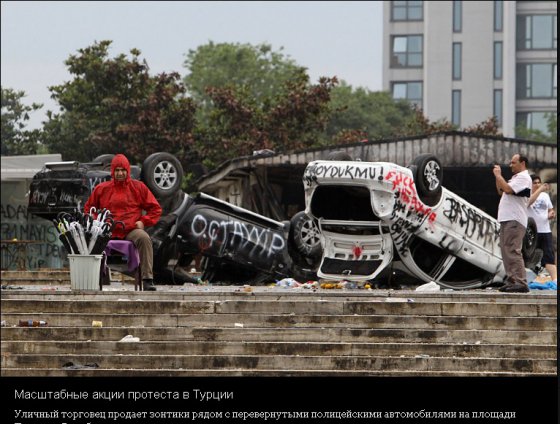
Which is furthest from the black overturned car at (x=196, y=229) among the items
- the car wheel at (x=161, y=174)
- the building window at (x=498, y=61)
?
the building window at (x=498, y=61)

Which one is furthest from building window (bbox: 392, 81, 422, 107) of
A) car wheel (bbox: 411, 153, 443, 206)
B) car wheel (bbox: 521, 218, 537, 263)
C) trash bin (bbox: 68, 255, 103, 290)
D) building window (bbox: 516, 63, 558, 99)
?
trash bin (bbox: 68, 255, 103, 290)

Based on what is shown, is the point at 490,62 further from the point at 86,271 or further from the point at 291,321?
the point at 291,321

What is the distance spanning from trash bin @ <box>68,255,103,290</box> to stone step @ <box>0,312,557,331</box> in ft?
7.38

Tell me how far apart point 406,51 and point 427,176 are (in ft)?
278

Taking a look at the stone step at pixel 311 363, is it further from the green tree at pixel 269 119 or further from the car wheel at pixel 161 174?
the green tree at pixel 269 119

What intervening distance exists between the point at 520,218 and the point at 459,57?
84406mm

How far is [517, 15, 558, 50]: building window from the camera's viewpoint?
99688mm

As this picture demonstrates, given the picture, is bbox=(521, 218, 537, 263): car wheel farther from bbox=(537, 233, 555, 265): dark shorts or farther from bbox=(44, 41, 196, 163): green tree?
bbox=(44, 41, 196, 163): green tree

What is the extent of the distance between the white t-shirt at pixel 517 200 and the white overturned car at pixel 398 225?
2.03 metres

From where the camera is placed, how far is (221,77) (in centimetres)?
8844

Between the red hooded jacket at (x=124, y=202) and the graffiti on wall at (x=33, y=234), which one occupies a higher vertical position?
the red hooded jacket at (x=124, y=202)

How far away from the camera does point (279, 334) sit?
14.1 m

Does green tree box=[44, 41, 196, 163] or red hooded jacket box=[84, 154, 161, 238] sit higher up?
green tree box=[44, 41, 196, 163]

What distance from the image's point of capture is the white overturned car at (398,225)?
19250mm
